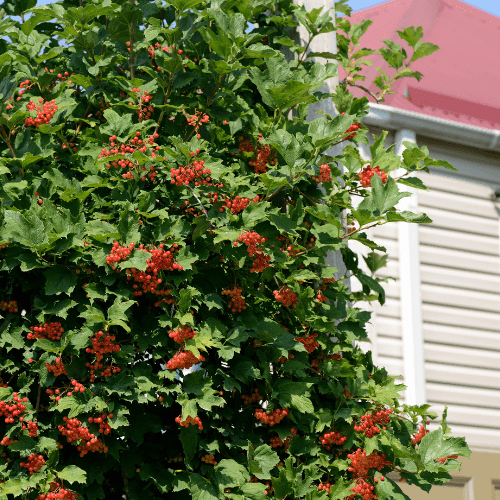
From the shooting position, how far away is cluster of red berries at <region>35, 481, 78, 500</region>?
1939 mm

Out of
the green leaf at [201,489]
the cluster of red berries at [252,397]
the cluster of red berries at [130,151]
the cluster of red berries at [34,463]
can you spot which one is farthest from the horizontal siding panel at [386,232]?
the cluster of red berries at [34,463]

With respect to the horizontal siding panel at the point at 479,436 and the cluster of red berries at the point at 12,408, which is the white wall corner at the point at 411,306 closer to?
the horizontal siding panel at the point at 479,436

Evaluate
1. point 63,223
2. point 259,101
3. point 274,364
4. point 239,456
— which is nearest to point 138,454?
point 239,456

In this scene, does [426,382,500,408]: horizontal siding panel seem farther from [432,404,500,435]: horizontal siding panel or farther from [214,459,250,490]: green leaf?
[214,459,250,490]: green leaf

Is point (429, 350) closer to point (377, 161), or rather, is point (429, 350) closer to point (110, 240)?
point (377, 161)

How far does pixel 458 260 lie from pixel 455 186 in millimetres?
723

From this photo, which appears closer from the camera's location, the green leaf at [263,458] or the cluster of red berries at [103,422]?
the cluster of red berries at [103,422]

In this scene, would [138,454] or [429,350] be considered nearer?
[138,454]

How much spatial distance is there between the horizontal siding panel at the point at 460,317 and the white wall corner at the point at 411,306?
151 millimetres

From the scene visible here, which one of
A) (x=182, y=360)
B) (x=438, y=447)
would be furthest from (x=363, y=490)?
(x=182, y=360)

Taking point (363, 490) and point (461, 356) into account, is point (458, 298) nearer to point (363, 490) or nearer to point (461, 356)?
point (461, 356)

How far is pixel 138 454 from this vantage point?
7.27 ft

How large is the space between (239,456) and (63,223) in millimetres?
1057

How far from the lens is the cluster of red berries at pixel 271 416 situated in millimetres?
2316
